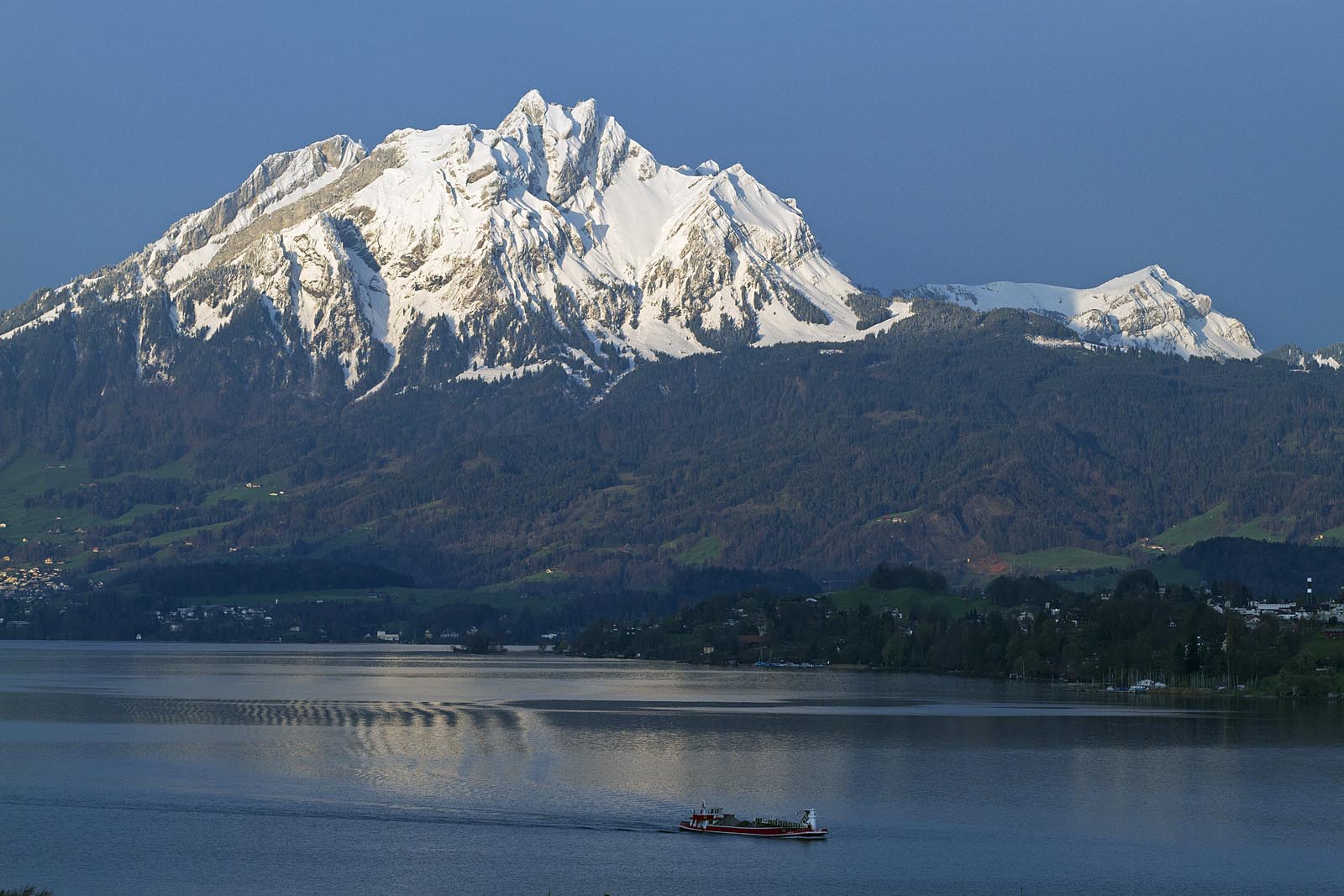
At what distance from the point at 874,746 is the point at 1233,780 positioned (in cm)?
2903

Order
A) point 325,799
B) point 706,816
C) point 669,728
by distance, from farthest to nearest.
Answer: point 669,728 → point 325,799 → point 706,816

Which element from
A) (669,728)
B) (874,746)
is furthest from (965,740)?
(669,728)

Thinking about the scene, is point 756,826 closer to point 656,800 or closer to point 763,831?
point 763,831

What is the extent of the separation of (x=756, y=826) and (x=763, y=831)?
828 millimetres

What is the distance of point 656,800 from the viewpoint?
117 meters

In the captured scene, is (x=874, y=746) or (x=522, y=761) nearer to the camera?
(x=522, y=761)

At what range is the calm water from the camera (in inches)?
3718

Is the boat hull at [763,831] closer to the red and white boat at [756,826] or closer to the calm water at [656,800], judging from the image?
the red and white boat at [756,826]

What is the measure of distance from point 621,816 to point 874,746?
1633 inches

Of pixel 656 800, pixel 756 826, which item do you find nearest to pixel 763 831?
pixel 756 826

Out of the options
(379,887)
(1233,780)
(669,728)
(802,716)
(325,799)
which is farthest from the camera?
(802,716)

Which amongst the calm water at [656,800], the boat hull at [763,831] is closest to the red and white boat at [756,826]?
the boat hull at [763,831]

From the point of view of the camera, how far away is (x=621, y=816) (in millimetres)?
110250

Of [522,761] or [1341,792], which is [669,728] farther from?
[1341,792]
